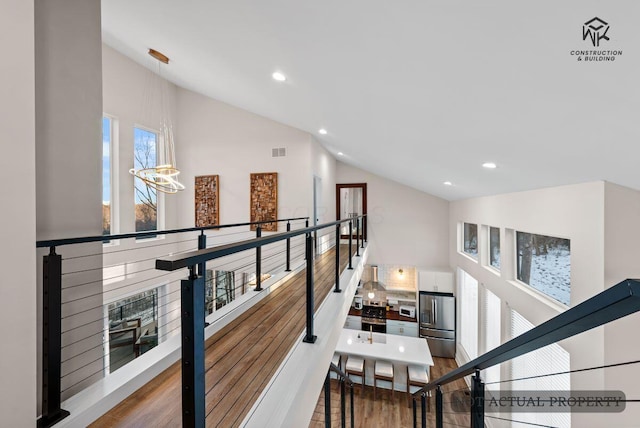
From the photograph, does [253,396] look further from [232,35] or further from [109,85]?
[109,85]

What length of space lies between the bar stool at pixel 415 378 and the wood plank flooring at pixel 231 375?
4608 mm

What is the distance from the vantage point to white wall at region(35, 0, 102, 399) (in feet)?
5.02

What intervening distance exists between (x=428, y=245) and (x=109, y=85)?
8.58 meters

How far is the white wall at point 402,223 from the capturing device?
339 inches

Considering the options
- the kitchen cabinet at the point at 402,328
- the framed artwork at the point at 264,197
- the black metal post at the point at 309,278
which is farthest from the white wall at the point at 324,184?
the black metal post at the point at 309,278

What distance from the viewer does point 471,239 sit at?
7.04m

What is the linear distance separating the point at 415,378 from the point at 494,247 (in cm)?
325

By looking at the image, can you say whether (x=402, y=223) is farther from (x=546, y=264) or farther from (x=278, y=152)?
(x=546, y=264)

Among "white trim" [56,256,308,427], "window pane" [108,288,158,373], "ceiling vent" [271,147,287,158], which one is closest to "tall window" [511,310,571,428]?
"white trim" [56,256,308,427]

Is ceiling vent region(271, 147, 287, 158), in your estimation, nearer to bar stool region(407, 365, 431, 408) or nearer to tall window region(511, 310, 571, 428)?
tall window region(511, 310, 571, 428)

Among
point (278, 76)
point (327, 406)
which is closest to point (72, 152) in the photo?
point (278, 76)

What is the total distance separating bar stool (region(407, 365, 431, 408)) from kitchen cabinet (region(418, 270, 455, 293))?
2.36m

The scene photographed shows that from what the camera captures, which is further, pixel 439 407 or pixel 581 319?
pixel 439 407

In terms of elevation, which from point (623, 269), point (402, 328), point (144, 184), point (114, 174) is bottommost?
point (402, 328)
